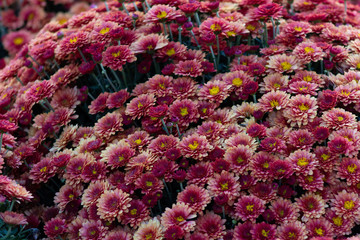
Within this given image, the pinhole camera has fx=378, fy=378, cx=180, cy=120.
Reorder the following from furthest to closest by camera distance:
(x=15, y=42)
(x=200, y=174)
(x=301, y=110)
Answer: (x=15, y=42), (x=301, y=110), (x=200, y=174)

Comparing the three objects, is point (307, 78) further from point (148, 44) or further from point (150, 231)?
point (150, 231)

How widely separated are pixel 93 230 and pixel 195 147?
0.70 m

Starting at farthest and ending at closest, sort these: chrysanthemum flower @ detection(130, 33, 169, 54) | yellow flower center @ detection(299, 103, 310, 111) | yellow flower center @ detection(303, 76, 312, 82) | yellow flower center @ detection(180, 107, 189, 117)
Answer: chrysanthemum flower @ detection(130, 33, 169, 54) < yellow flower center @ detection(303, 76, 312, 82) < yellow flower center @ detection(180, 107, 189, 117) < yellow flower center @ detection(299, 103, 310, 111)

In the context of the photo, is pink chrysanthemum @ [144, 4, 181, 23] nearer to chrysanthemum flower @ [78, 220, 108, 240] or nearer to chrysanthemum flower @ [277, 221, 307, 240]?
chrysanthemum flower @ [78, 220, 108, 240]

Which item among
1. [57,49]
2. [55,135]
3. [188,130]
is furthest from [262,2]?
[55,135]

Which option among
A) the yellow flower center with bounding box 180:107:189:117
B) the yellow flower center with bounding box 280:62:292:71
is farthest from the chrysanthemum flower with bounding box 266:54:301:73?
the yellow flower center with bounding box 180:107:189:117

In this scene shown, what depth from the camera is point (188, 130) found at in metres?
2.36

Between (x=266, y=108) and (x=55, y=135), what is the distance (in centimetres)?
141


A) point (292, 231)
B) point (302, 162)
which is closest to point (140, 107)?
point (302, 162)

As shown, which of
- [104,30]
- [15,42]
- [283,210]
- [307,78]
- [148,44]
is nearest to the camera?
[283,210]

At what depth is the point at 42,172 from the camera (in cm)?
233

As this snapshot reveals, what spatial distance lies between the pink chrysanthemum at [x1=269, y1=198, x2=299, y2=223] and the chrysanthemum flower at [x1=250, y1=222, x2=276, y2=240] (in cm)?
10

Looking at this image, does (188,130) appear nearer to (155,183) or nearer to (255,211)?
(155,183)

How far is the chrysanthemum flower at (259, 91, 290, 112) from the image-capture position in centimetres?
222
